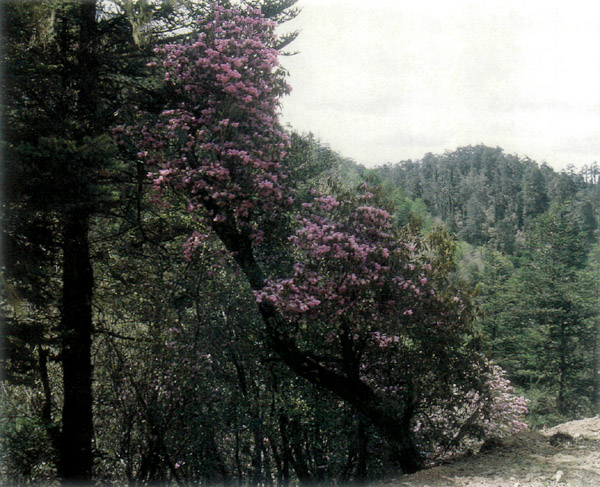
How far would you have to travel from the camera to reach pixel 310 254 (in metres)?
7.24

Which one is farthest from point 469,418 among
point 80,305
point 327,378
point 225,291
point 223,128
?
point 80,305

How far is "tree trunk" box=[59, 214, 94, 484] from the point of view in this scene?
23.8ft

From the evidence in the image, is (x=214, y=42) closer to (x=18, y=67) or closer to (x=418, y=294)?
(x=18, y=67)

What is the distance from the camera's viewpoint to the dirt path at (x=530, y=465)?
17.1 ft

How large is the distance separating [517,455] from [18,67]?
7.36 metres

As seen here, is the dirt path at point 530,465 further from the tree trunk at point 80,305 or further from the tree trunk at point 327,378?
the tree trunk at point 80,305

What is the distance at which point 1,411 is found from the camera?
6262 mm

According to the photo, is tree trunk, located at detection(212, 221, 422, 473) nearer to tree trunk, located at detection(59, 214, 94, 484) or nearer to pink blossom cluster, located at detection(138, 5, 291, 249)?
pink blossom cluster, located at detection(138, 5, 291, 249)

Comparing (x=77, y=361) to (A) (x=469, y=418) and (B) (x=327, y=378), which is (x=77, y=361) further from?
(A) (x=469, y=418)

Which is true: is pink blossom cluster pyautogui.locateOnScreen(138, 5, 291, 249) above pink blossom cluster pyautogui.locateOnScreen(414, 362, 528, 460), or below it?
above

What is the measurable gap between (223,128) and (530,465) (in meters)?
5.58

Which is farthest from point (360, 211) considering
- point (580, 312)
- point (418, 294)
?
point (580, 312)

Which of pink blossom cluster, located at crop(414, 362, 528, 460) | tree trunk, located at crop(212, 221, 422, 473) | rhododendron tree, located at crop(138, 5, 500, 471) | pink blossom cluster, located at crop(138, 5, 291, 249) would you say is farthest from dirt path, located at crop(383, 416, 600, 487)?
pink blossom cluster, located at crop(138, 5, 291, 249)

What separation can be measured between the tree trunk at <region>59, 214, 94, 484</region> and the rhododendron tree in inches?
60.7
